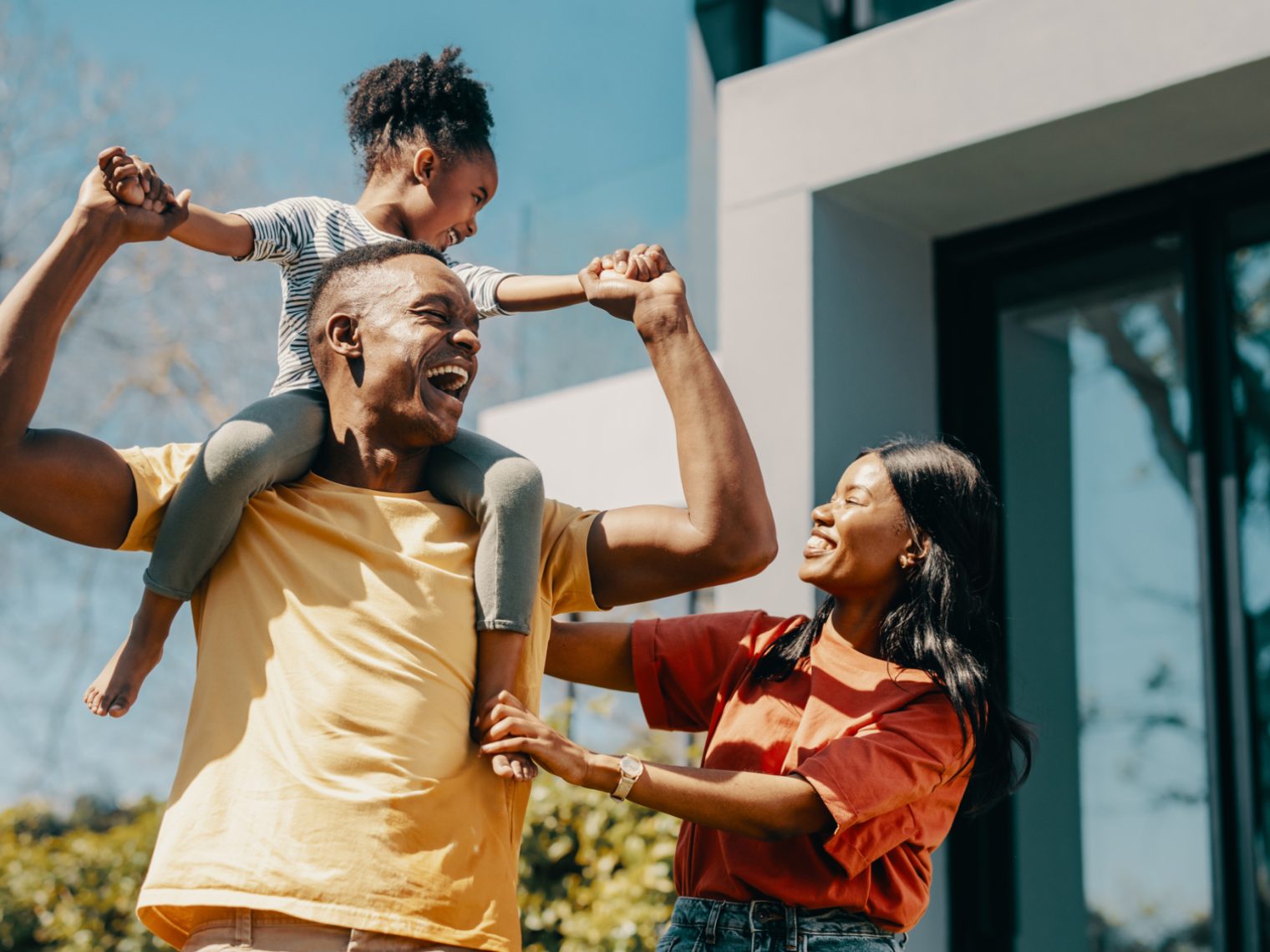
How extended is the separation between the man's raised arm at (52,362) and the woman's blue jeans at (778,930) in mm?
1214

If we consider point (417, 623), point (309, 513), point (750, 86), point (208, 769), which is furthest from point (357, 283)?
point (750, 86)

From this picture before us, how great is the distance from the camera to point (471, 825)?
217 cm

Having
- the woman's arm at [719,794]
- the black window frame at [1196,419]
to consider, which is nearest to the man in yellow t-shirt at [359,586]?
the woman's arm at [719,794]

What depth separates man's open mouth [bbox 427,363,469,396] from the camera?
2.30 meters

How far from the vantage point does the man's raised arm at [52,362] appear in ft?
6.82

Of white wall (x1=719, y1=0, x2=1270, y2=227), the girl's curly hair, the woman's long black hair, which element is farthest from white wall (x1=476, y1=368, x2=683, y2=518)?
the girl's curly hair

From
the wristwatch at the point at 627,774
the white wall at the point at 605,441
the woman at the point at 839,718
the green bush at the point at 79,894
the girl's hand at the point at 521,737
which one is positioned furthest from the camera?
the green bush at the point at 79,894

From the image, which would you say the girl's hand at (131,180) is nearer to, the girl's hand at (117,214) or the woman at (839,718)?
the girl's hand at (117,214)

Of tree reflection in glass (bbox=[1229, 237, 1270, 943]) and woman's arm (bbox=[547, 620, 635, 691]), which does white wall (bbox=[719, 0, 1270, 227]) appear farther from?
Result: woman's arm (bbox=[547, 620, 635, 691])

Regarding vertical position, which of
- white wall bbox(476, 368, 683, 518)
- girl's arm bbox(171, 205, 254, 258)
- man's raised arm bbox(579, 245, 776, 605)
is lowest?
man's raised arm bbox(579, 245, 776, 605)

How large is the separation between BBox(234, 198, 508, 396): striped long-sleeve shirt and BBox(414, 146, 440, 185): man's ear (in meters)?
0.13

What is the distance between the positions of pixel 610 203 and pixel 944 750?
4.30 meters

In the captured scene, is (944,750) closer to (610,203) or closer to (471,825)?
(471,825)

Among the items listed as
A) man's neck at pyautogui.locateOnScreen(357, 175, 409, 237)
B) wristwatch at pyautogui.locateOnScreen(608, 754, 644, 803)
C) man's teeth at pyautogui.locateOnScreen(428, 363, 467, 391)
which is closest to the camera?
man's teeth at pyautogui.locateOnScreen(428, 363, 467, 391)
